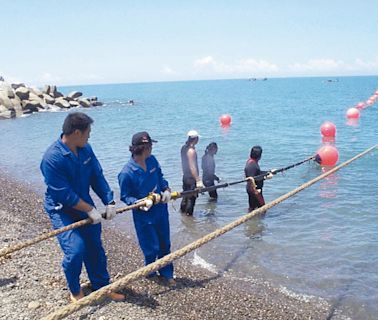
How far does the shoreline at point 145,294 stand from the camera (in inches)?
210

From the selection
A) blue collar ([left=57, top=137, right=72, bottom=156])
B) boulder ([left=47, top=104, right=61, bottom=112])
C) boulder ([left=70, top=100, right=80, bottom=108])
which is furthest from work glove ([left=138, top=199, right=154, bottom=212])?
boulder ([left=70, top=100, right=80, bottom=108])

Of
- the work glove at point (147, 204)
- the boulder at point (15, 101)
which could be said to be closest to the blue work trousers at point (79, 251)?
the work glove at point (147, 204)

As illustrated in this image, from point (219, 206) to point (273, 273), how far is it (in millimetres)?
4387

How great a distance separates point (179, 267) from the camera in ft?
25.2

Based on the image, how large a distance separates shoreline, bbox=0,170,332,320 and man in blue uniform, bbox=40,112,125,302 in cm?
53

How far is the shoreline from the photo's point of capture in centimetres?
534

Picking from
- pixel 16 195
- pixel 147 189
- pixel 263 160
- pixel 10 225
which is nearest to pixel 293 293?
pixel 147 189

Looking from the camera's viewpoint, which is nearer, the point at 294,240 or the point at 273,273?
the point at 273,273

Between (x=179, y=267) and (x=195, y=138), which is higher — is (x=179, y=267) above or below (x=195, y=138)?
below

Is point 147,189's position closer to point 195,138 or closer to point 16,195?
point 195,138

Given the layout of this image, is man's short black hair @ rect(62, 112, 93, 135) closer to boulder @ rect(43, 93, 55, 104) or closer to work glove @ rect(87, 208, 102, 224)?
work glove @ rect(87, 208, 102, 224)

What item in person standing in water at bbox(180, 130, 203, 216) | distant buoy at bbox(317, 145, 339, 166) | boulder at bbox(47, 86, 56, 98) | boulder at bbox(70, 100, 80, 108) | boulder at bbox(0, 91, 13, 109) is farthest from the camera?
boulder at bbox(47, 86, 56, 98)

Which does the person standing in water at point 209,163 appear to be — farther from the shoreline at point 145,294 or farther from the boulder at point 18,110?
the boulder at point 18,110

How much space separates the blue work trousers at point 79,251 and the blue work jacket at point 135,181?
2.66 feet
